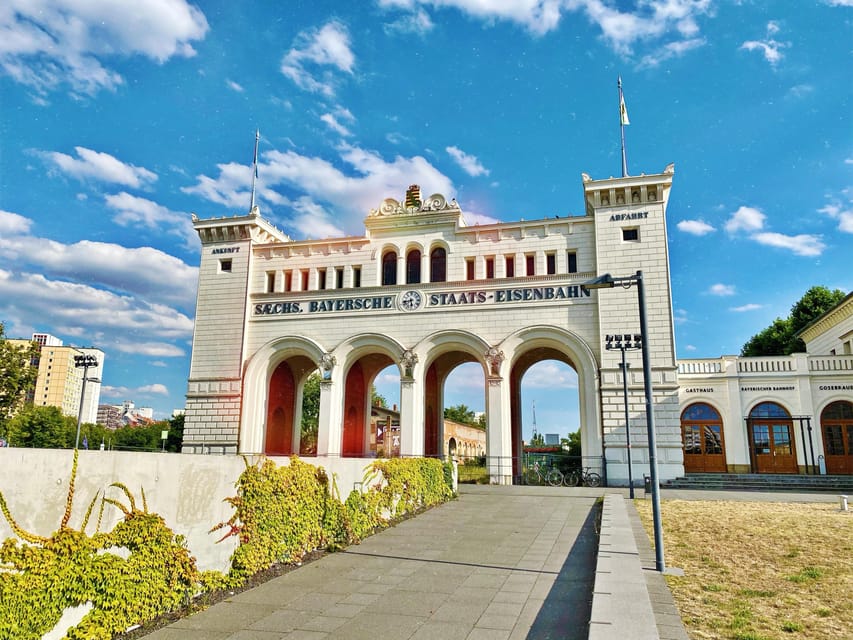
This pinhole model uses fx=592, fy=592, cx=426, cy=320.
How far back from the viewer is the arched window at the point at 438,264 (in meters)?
28.5

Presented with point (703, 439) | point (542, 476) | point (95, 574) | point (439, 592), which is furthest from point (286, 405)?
point (95, 574)

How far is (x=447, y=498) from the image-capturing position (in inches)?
723

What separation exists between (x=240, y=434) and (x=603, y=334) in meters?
17.5

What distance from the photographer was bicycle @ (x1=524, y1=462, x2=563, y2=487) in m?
24.4

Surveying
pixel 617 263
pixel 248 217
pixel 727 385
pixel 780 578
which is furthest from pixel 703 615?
pixel 248 217

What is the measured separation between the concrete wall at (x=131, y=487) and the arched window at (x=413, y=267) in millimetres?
20797

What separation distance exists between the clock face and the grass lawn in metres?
15.8

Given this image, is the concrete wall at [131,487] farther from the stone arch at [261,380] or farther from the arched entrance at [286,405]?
the arched entrance at [286,405]

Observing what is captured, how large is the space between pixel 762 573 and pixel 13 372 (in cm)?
3651

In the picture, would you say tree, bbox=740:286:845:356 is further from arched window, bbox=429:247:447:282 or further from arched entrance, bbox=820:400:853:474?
arched window, bbox=429:247:447:282

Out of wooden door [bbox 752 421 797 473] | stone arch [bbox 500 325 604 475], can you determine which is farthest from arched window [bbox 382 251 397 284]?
wooden door [bbox 752 421 797 473]

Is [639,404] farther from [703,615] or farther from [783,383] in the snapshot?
[703,615]

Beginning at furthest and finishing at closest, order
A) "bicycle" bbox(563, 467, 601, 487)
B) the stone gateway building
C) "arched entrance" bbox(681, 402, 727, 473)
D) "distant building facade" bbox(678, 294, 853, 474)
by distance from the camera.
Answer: "arched entrance" bbox(681, 402, 727, 473) < "distant building facade" bbox(678, 294, 853, 474) < the stone gateway building < "bicycle" bbox(563, 467, 601, 487)

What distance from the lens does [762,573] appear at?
8211mm
